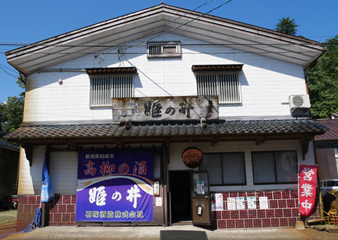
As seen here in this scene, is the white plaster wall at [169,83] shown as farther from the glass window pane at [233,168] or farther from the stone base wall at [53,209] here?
the stone base wall at [53,209]

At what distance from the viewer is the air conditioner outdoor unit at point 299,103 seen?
11.1 meters

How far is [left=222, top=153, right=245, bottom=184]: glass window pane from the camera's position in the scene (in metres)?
10.8

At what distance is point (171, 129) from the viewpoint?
10.3 metres

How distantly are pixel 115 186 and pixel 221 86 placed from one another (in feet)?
21.6

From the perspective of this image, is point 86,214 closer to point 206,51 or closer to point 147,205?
point 147,205

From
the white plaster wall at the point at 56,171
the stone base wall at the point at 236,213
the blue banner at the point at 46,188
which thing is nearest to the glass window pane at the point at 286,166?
the stone base wall at the point at 236,213

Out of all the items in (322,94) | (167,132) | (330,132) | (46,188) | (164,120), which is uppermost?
(322,94)

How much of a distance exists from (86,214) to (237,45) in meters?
10.2

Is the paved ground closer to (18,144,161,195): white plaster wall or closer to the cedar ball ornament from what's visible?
(18,144,161,195): white plaster wall

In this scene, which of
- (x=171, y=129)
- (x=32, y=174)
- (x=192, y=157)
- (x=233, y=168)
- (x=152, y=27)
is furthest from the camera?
(x=152, y=27)

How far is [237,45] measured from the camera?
1214 centimetres

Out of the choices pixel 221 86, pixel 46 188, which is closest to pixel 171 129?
pixel 221 86

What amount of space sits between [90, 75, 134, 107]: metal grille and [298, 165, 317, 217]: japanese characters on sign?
822 centimetres

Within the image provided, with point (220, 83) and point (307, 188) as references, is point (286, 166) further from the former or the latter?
point (220, 83)
